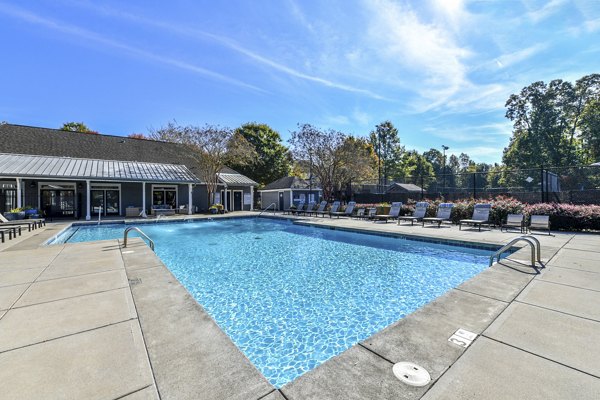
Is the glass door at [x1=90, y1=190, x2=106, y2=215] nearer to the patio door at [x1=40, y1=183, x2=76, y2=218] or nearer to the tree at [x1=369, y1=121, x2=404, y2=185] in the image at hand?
the patio door at [x1=40, y1=183, x2=76, y2=218]

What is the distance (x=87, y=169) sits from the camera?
53.5 feet

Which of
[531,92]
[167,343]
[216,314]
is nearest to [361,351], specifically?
[167,343]

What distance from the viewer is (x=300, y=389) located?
1872 millimetres

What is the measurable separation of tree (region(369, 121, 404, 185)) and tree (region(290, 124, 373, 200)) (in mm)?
20837

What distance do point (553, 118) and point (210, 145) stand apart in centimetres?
3833

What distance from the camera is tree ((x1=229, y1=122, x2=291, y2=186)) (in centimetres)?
3488

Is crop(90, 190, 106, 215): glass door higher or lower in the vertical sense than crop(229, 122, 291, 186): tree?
lower

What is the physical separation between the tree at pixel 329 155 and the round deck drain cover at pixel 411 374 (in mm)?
18646

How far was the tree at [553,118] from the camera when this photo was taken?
2947cm

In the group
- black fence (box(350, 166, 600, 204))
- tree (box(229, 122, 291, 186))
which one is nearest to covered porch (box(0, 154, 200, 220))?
black fence (box(350, 166, 600, 204))

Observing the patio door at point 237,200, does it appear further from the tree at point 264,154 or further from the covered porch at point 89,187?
the tree at point 264,154

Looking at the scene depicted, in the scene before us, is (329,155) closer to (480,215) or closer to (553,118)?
(480,215)

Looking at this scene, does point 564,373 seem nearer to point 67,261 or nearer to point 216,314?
point 216,314

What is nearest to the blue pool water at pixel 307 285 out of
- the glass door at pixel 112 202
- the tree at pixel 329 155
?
the tree at pixel 329 155
